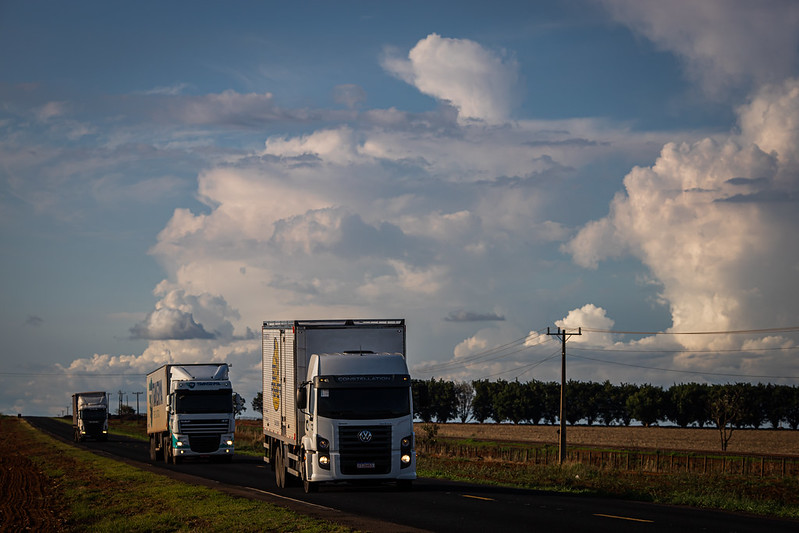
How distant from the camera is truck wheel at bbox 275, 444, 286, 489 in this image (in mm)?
28953

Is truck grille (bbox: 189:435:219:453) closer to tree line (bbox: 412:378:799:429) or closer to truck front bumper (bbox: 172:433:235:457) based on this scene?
truck front bumper (bbox: 172:433:235:457)

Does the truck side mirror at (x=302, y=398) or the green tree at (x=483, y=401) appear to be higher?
the truck side mirror at (x=302, y=398)

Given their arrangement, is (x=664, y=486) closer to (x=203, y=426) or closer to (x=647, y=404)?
(x=203, y=426)

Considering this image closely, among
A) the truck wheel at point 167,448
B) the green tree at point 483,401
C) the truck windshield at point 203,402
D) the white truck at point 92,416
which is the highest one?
the truck windshield at point 203,402

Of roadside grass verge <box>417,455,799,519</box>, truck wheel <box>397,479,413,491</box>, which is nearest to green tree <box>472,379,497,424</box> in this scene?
roadside grass verge <box>417,455,799,519</box>

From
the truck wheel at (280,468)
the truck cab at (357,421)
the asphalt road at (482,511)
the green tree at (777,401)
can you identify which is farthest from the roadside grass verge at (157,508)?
the green tree at (777,401)

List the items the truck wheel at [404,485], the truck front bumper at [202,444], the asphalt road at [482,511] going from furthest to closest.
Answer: the truck front bumper at [202,444]
the truck wheel at [404,485]
the asphalt road at [482,511]

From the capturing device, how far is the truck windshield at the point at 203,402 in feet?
141

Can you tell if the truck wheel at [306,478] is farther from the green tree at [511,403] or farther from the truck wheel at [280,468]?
the green tree at [511,403]

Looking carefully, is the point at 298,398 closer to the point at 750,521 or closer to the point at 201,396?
the point at 750,521

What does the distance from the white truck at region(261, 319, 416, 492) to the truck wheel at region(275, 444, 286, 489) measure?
8.96ft

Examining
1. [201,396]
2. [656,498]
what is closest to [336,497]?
[656,498]

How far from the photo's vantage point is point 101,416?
78.6m

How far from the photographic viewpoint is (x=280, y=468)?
29359 millimetres
